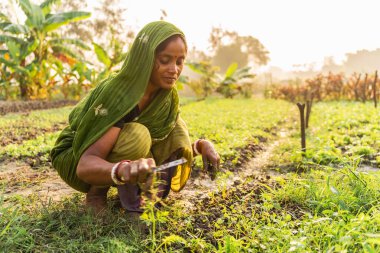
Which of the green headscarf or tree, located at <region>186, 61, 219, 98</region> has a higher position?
the green headscarf

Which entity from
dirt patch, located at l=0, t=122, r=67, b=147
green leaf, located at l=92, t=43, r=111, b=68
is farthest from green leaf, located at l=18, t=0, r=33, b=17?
dirt patch, located at l=0, t=122, r=67, b=147

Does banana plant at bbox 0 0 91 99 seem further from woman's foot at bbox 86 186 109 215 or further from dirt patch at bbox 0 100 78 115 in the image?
woman's foot at bbox 86 186 109 215

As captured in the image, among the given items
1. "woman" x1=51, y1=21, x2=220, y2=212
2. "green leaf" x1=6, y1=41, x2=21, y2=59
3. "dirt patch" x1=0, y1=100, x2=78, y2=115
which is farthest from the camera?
"green leaf" x1=6, y1=41, x2=21, y2=59

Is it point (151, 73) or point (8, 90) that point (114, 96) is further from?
point (8, 90)

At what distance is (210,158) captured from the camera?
2.59m

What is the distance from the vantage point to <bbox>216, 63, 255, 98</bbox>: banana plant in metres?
18.8

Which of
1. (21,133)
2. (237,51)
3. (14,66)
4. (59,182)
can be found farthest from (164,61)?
(237,51)

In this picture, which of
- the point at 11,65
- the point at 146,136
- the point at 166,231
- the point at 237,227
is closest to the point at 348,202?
the point at 237,227

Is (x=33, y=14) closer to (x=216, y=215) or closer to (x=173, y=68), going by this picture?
(x=173, y=68)

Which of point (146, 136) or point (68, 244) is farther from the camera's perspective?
point (146, 136)

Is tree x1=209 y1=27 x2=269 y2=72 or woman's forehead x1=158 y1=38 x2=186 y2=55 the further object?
tree x1=209 y1=27 x2=269 y2=72

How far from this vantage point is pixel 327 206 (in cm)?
252

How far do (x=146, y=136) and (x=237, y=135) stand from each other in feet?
12.4

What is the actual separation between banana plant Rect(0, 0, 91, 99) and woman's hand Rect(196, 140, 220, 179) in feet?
29.4
